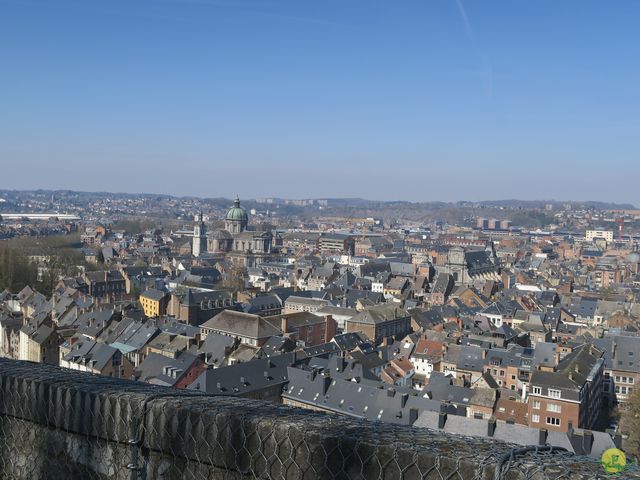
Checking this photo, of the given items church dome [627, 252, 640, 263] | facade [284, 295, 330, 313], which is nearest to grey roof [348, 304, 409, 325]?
facade [284, 295, 330, 313]

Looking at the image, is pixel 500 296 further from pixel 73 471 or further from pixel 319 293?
pixel 73 471

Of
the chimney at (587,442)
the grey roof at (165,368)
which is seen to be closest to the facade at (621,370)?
the chimney at (587,442)

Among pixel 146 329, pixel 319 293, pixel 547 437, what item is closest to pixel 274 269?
pixel 319 293

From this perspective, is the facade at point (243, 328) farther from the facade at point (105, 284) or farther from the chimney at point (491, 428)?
the facade at point (105, 284)

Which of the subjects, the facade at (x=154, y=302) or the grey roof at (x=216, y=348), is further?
the facade at (x=154, y=302)

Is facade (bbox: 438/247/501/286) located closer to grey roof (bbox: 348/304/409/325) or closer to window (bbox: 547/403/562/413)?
grey roof (bbox: 348/304/409/325)
